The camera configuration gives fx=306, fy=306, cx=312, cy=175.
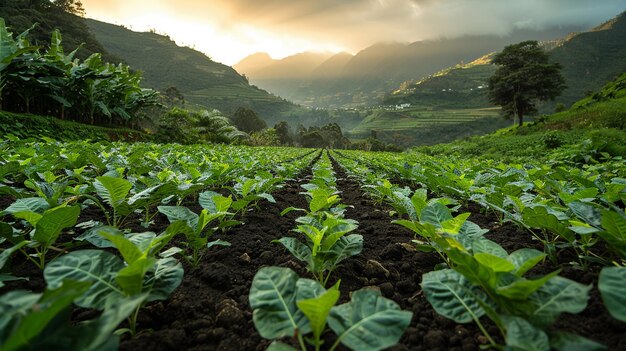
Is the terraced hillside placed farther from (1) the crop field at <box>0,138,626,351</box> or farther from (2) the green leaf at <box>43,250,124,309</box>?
(2) the green leaf at <box>43,250,124,309</box>

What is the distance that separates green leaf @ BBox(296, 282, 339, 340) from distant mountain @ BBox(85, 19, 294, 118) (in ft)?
354

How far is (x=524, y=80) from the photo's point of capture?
3469 centimetres

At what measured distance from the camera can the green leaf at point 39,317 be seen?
570 mm

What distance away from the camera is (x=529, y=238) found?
2.13 m

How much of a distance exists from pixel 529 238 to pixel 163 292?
2295 mm

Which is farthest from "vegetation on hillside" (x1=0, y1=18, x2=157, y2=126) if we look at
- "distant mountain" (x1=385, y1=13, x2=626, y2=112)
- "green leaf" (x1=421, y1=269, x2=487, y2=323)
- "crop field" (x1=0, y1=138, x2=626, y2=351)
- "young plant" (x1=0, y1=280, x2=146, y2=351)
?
"distant mountain" (x1=385, y1=13, x2=626, y2=112)

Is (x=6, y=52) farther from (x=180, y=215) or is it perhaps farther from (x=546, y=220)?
(x=546, y=220)

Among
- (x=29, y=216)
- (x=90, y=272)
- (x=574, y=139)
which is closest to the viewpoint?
(x=90, y=272)

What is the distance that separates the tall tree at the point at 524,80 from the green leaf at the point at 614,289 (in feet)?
136

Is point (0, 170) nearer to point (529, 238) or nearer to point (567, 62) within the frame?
point (529, 238)

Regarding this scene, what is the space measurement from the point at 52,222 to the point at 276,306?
1.04 m

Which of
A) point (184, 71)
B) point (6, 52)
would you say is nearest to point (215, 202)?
point (6, 52)

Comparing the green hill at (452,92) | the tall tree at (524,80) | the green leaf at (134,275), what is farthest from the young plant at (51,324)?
the green hill at (452,92)

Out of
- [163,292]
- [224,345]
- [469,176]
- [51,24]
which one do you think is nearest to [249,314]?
[224,345]
